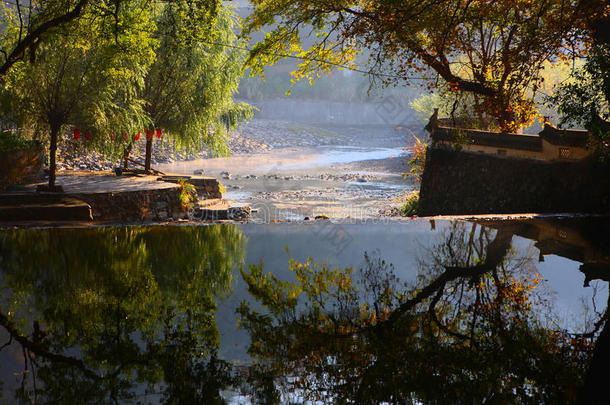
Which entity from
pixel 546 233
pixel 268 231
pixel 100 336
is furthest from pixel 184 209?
pixel 100 336

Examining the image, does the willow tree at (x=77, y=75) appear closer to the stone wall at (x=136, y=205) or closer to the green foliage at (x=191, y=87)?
the stone wall at (x=136, y=205)

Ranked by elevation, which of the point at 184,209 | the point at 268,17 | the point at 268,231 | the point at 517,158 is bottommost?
the point at 184,209

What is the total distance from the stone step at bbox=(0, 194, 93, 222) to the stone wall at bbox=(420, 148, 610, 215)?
40.4 feet

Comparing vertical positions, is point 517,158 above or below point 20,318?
above

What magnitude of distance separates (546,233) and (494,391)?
624 centimetres

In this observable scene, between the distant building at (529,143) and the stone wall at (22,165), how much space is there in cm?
1309

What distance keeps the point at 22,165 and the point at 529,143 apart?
15.3m

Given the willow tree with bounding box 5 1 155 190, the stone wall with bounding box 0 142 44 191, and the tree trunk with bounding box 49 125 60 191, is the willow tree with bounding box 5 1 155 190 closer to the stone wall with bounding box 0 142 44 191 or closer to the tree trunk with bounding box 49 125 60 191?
the tree trunk with bounding box 49 125 60 191

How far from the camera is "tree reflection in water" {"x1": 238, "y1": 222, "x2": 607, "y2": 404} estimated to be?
361 cm

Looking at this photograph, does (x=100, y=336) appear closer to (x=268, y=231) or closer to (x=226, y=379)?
(x=226, y=379)

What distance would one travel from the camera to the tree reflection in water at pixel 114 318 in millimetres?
3555

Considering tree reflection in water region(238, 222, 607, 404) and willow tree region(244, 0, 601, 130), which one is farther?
willow tree region(244, 0, 601, 130)

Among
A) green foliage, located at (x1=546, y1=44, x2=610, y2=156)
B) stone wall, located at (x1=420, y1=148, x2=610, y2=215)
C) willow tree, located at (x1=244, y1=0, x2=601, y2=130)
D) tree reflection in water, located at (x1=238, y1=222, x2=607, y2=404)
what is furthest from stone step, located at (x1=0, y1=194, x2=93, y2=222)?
stone wall, located at (x1=420, y1=148, x2=610, y2=215)

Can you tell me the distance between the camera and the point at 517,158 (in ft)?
52.7
